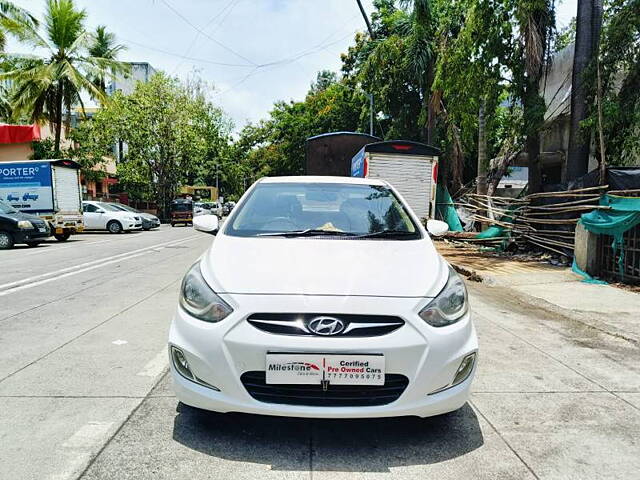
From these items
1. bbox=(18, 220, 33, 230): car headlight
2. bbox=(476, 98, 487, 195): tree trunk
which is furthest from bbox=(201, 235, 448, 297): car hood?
bbox=(476, 98, 487, 195): tree trunk

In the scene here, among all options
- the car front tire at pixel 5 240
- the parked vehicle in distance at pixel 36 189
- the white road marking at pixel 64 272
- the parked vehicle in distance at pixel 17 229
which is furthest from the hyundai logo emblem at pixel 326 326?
the parked vehicle in distance at pixel 36 189

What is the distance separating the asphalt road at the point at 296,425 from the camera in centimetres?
260

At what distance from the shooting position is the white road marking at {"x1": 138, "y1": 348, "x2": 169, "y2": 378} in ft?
12.9

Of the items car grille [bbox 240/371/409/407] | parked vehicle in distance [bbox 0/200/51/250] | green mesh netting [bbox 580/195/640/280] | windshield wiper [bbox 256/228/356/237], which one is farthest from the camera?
parked vehicle in distance [bbox 0/200/51/250]

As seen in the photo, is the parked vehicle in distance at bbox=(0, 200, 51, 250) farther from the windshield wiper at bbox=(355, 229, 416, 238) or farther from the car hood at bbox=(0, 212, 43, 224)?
the windshield wiper at bbox=(355, 229, 416, 238)

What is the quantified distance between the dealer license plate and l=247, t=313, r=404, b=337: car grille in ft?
0.39

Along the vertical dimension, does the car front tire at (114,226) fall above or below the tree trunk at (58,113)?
below

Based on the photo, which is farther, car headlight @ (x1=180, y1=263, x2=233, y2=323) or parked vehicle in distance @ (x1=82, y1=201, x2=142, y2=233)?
parked vehicle in distance @ (x1=82, y1=201, x2=142, y2=233)

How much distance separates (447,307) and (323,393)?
834 mm

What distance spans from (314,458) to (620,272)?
7.51 metres

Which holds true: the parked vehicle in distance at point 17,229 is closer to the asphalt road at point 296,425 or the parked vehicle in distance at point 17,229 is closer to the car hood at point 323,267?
the asphalt road at point 296,425

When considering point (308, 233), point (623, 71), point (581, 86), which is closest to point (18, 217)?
point (308, 233)

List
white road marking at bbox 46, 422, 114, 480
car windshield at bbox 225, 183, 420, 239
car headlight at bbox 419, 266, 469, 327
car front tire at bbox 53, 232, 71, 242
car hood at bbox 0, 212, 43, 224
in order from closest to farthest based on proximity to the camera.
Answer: white road marking at bbox 46, 422, 114, 480 → car headlight at bbox 419, 266, 469, 327 → car windshield at bbox 225, 183, 420, 239 → car hood at bbox 0, 212, 43, 224 → car front tire at bbox 53, 232, 71, 242

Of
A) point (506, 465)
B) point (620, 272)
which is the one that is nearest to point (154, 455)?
A: point (506, 465)
